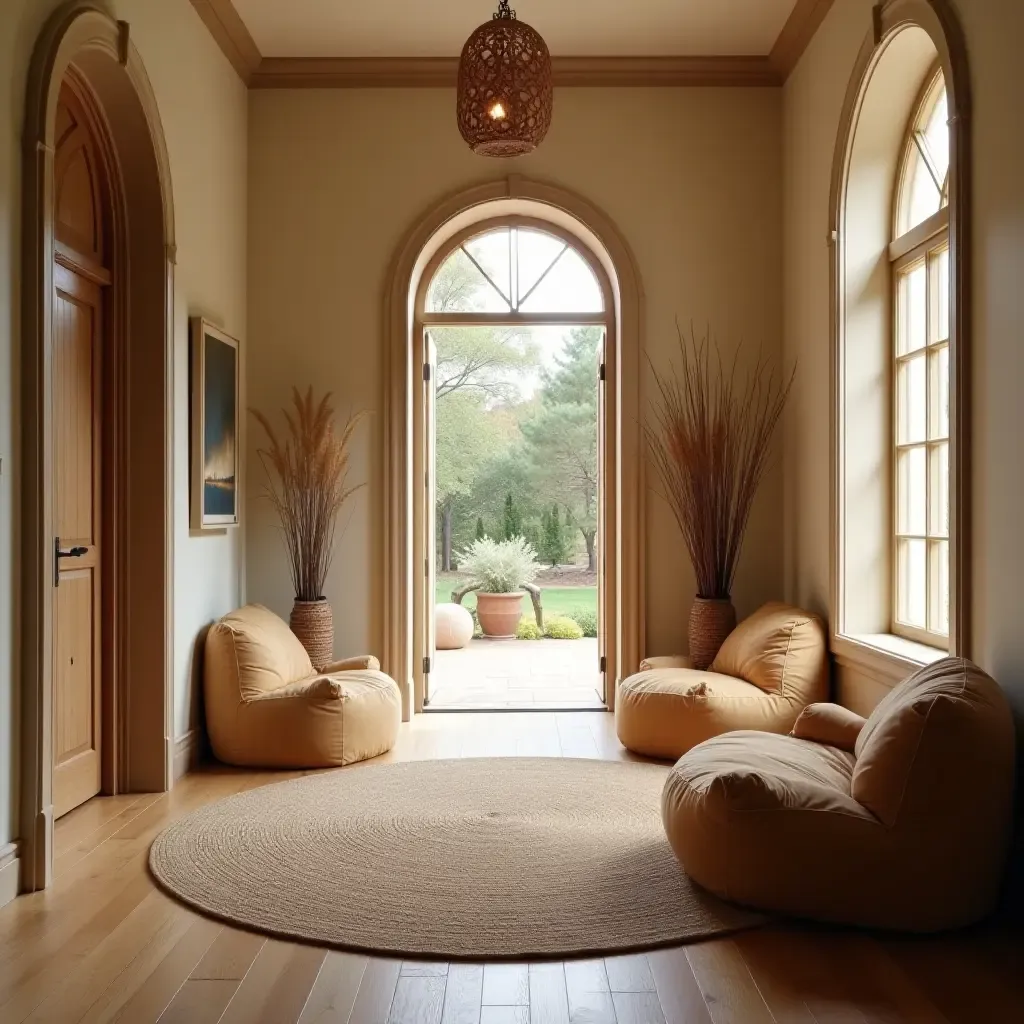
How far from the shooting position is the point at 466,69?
156 inches

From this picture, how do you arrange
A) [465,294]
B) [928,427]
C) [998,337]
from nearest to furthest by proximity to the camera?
[998,337] < [928,427] < [465,294]

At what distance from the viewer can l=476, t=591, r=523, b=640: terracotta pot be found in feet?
34.0

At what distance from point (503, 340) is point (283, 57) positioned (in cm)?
697

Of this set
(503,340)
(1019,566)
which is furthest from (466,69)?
(503,340)

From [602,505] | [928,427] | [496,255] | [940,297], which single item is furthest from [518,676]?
[940,297]

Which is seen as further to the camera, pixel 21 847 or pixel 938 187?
pixel 938 187

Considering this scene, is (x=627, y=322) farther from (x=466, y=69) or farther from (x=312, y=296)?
(x=466, y=69)

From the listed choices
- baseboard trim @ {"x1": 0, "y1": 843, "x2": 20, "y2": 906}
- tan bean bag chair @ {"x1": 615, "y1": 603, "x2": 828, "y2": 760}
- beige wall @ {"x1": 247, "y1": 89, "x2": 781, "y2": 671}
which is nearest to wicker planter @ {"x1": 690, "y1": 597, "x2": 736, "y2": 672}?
tan bean bag chair @ {"x1": 615, "y1": 603, "x2": 828, "y2": 760}

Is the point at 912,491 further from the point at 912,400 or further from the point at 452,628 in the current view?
the point at 452,628

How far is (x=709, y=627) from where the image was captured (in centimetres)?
546

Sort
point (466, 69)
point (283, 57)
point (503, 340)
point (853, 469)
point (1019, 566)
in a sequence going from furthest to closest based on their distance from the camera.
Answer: point (503, 340) → point (283, 57) → point (853, 469) → point (466, 69) → point (1019, 566)

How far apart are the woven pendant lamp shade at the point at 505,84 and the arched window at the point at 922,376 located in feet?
5.04

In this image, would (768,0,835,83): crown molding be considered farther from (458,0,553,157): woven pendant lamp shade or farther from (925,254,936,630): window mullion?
(458,0,553,157): woven pendant lamp shade

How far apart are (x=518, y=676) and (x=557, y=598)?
483 centimetres
